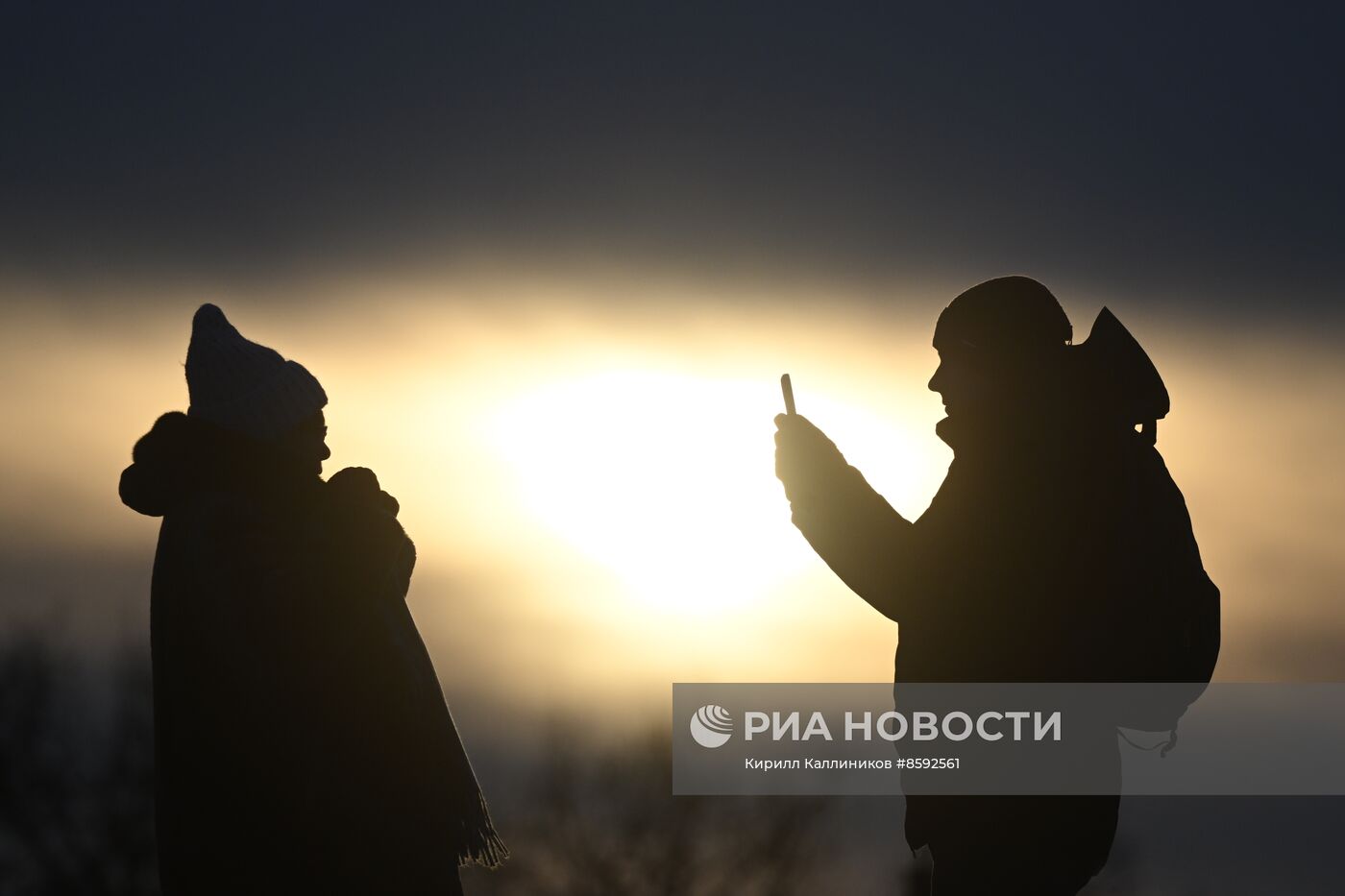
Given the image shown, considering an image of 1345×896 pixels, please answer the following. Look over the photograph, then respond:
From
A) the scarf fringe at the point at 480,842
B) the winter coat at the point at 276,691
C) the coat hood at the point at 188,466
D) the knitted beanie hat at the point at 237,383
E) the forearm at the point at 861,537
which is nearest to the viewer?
the forearm at the point at 861,537

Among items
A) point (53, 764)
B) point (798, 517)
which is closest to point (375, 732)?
point (798, 517)

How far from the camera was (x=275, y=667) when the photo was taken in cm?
391

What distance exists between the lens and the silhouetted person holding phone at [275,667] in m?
3.90

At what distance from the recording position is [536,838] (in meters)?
30.0

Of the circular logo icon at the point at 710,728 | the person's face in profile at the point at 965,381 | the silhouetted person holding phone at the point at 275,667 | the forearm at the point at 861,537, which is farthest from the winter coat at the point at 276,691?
the circular logo icon at the point at 710,728

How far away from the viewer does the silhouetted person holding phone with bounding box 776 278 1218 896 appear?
3.61 m

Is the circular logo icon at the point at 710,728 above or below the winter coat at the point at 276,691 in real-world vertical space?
above

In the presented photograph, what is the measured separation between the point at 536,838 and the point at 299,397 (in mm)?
26934

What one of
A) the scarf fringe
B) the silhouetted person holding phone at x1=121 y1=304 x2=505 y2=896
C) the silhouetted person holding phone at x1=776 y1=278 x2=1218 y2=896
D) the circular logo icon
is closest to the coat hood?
the silhouetted person holding phone at x1=121 y1=304 x2=505 y2=896

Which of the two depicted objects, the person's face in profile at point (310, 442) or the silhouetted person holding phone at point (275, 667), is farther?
the person's face in profile at point (310, 442)

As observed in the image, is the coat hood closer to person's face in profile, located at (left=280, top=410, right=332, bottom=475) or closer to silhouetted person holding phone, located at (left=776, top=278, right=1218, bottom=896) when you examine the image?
person's face in profile, located at (left=280, top=410, right=332, bottom=475)

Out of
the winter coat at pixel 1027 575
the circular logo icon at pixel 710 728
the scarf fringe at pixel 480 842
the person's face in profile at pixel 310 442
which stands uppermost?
the circular logo icon at pixel 710 728

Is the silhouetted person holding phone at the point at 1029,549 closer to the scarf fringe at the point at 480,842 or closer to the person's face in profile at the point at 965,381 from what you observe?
the person's face in profile at the point at 965,381

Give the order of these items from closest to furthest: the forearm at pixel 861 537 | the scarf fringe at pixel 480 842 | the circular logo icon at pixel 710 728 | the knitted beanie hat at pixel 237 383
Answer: the forearm at pixel 861 537 → the knitted beanie hat at pixel 237 383 → the scarf fringe at pixel 480 842 → the circular logo icon at pixel 710 728
